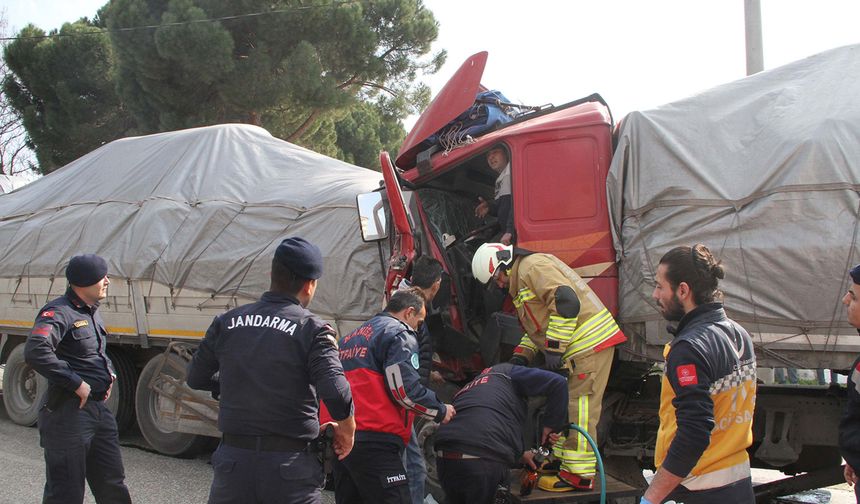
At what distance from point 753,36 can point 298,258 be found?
813 cm

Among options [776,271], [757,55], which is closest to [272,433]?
[776,271]

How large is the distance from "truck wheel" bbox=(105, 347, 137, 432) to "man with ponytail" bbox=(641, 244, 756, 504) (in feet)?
20.8

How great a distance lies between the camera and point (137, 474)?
21.2ft

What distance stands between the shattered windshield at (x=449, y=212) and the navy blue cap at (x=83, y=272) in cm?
249

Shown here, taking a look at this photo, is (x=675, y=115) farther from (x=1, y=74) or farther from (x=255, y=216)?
(x=1, y=74)

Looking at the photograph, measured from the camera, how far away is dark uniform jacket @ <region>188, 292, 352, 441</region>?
3.01m

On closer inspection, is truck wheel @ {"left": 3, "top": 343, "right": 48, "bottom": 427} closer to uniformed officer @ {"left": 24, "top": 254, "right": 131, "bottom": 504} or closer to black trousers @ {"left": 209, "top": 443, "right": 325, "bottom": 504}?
uniformed officer @ {"left": 24, "top": 254, "right": 131, "bottom": 504}

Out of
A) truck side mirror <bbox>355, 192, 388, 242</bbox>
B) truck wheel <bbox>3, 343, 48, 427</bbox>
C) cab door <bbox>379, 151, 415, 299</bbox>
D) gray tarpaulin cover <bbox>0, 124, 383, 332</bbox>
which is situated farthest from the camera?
truck wheel <bbox>3, 343, 48, 427</bbox>

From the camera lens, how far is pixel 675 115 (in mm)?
4930

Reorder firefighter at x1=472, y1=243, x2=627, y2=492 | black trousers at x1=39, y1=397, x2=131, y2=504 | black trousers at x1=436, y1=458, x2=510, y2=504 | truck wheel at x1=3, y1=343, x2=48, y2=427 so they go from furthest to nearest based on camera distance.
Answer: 1. truck wheel at x1=3, y1=343, x2=48, y2=427
2. firefighter at x1=472, y1=243, x2=627, y2=492
3. black trousers at x1=39, y1=397, x2=131, y2=504
4. black trousers at x1=436, y1=458, x2=510, y2=504

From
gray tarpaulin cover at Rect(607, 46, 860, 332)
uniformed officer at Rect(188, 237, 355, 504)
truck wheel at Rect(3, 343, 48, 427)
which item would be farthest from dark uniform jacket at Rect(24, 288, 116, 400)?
truck wheel at Rect(3, 343, 48, 427)

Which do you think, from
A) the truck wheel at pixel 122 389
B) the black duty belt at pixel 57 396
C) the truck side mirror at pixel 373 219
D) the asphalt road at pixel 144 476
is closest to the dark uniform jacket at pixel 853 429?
the asphalt road at pixel 144 476

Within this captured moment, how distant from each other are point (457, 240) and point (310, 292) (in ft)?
9.31

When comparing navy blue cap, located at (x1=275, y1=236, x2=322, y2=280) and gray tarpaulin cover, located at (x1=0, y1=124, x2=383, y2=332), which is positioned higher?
navy blue cap, located at (x1=275, y1=236, x2=322, y2=280)
